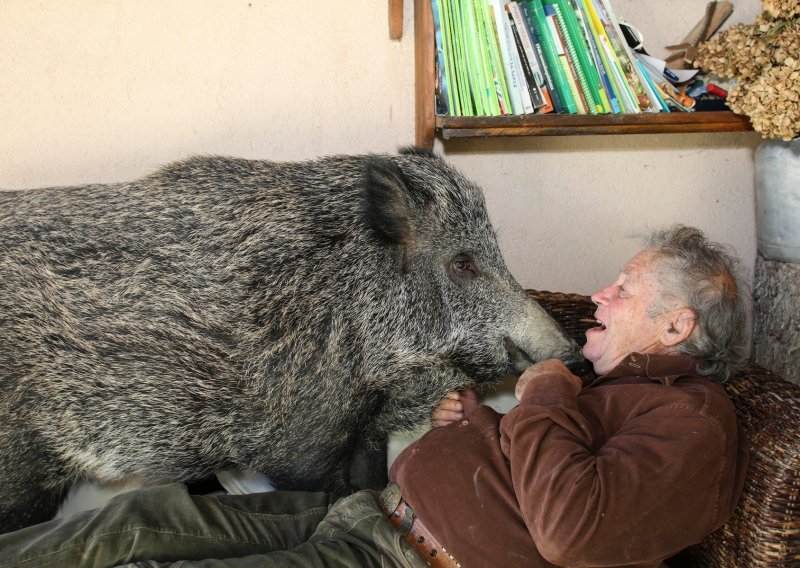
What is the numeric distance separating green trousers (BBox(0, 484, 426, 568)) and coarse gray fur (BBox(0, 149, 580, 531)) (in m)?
0.18

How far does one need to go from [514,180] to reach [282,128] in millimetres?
936

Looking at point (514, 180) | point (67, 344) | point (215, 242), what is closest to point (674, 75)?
point (514, 180)

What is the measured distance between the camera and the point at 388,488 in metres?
1.92

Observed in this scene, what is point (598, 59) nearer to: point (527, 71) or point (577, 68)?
point (577, 68)

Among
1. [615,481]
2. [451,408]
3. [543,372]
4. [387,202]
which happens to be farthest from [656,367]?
[387,202]

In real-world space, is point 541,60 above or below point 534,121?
above

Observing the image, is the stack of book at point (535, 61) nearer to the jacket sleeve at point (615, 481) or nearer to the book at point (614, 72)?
the book at point (614, 72)

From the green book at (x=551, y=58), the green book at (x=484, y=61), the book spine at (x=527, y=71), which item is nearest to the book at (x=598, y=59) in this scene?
the green book at (x=551, y=58)

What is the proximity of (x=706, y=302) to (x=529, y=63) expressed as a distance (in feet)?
3.27

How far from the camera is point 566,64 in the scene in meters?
2.43

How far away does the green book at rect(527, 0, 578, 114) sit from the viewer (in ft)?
7.95

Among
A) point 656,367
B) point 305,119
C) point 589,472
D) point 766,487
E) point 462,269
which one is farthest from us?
point 305,119

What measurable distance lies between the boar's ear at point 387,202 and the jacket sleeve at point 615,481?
2.19 feet

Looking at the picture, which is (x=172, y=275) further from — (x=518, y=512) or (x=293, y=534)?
(x=518, y=512)
